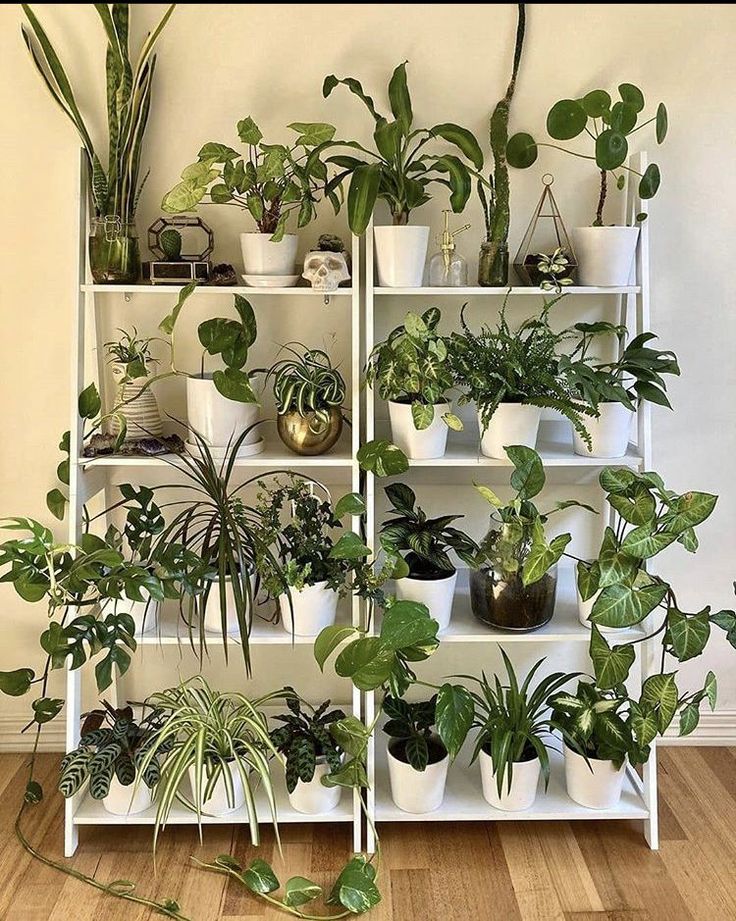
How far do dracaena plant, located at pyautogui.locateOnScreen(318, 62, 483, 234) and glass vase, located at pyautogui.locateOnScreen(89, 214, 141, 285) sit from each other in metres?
0.51

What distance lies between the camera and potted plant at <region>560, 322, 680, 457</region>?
207 cm

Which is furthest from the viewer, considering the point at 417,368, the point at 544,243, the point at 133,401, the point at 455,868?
the point at 544,243

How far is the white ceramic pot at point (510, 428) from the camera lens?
216 centimetres

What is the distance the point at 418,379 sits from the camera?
2084 millimetres

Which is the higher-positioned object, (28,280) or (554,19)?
(554,19)

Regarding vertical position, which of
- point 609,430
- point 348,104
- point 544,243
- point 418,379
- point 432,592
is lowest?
point 432,592

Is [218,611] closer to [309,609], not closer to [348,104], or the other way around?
[309,609]

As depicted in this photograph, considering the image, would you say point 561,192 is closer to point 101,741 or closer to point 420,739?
point 420,739

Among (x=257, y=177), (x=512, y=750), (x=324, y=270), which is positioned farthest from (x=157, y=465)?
(x=512, y=750)

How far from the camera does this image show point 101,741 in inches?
87.4

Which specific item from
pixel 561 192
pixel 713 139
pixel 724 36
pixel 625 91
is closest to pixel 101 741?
pixel 561 192

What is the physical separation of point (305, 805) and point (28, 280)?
150 cm

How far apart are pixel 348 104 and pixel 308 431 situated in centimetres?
85

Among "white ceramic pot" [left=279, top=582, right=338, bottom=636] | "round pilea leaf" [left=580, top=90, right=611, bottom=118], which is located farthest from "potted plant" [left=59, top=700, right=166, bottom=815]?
"round pilea leaf" [left=580, top=90, right=611, bottom=118]
